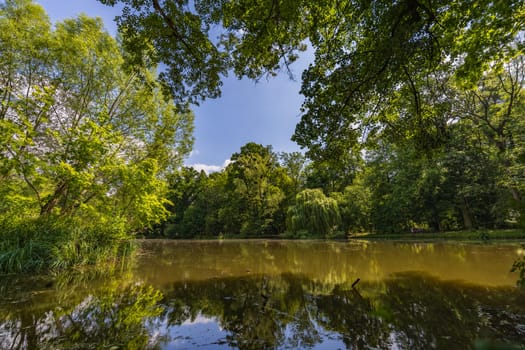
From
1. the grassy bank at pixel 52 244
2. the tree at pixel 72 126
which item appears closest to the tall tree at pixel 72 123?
the tree at pixel 72 126

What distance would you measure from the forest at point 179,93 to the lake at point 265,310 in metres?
1.72

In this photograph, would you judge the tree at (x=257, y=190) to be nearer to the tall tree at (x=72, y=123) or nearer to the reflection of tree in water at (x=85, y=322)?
the tall tree at (x=72, y=123)

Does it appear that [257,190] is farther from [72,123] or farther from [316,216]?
[72,123]

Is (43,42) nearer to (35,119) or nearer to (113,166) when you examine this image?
(35,119)

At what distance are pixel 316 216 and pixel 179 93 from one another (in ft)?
57.7

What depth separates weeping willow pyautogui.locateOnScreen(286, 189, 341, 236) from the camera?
69.7 feet

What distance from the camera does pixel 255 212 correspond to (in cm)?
2948

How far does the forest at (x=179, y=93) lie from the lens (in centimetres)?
507

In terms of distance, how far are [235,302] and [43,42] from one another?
11371mm

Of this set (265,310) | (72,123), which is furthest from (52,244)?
(265,310)

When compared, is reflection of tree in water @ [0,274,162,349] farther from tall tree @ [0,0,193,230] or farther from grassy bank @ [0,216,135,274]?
tall tree @ [0,0,193,230]

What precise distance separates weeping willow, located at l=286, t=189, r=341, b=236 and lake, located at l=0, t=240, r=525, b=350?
14909mm

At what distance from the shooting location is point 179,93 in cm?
618

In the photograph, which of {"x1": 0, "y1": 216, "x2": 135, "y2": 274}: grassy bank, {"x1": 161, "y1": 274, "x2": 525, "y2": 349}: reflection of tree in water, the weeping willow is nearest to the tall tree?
{"x1": 0, "y1": 216, "x2": 135, "y2": 274}: grassy bank
